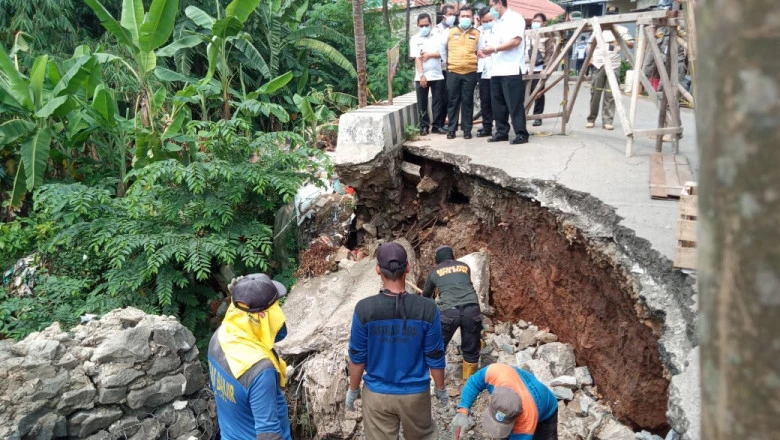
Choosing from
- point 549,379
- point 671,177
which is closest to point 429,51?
point 671,177

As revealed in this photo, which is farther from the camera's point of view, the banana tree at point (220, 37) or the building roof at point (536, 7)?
the building roof at point (536, 7)

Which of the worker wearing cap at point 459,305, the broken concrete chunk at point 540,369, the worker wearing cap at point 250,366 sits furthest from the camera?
the worker wearing cap at point 459,305

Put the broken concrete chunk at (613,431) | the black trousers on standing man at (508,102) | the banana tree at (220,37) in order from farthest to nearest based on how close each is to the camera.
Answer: the banana tree at (220,37) < the black trousers on standing man at (508,102) < the broken concrete chunk at (613,431)

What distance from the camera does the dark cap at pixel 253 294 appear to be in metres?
3.32

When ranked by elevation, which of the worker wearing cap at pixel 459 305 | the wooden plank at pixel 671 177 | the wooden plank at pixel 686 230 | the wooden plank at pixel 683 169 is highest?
the wooden plank at pixel 686 230

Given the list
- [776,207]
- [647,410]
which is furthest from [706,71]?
[647,410]

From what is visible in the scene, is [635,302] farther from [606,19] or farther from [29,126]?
[29,126]

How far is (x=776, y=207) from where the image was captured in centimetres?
68

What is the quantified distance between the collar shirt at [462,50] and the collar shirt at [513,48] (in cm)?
47

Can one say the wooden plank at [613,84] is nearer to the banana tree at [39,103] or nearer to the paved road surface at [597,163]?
the paved road surface at [597,163]

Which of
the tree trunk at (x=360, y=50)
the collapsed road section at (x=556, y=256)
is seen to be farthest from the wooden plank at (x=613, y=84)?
the tree trunk at (x=360, y=50)

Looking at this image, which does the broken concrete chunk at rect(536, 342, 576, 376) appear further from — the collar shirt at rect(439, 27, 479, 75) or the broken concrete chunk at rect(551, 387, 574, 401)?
the collar shirt at rect(439, 27, 479, 75)

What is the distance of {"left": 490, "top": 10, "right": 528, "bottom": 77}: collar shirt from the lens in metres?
6.98

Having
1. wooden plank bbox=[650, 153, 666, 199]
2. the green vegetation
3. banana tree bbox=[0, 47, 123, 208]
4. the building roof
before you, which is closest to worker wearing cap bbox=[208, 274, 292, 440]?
wooden plank bbox=[650, 153, 666, 199]
